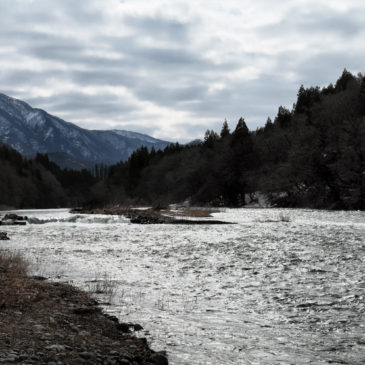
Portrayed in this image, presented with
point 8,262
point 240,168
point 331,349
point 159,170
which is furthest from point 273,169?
point 331,349

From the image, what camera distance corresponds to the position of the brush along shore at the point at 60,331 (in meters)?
5.15

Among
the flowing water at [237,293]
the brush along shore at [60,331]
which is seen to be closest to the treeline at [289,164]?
the flowing water at [237,293]

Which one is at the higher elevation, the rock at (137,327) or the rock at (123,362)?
the rock at (123,362)

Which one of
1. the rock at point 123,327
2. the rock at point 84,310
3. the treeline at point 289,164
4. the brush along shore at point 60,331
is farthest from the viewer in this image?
the treeline at point 289,164

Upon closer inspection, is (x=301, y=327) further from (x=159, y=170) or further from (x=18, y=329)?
(x=159, y=170)

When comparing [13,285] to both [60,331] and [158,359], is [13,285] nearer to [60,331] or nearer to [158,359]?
[60,331]

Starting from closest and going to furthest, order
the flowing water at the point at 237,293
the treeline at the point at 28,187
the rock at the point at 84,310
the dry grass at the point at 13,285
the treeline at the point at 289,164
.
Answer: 1. the flowing water at the point at 237,293
2. the rock at the point at 84,310
3. the dry grass at the point at 13,285
4. the treeline at the point at 289,164
5. the treeline at the point at 28,187

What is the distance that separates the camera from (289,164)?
5769 cm

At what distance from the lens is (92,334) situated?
6.43 metres

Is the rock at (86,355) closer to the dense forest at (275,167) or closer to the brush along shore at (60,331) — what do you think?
the brush along shore at (60,331)

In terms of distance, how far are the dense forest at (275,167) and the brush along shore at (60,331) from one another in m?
46.5

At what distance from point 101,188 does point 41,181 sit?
3990cm

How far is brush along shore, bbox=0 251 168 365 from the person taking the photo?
515 cm

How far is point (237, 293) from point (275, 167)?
62.7 meters
